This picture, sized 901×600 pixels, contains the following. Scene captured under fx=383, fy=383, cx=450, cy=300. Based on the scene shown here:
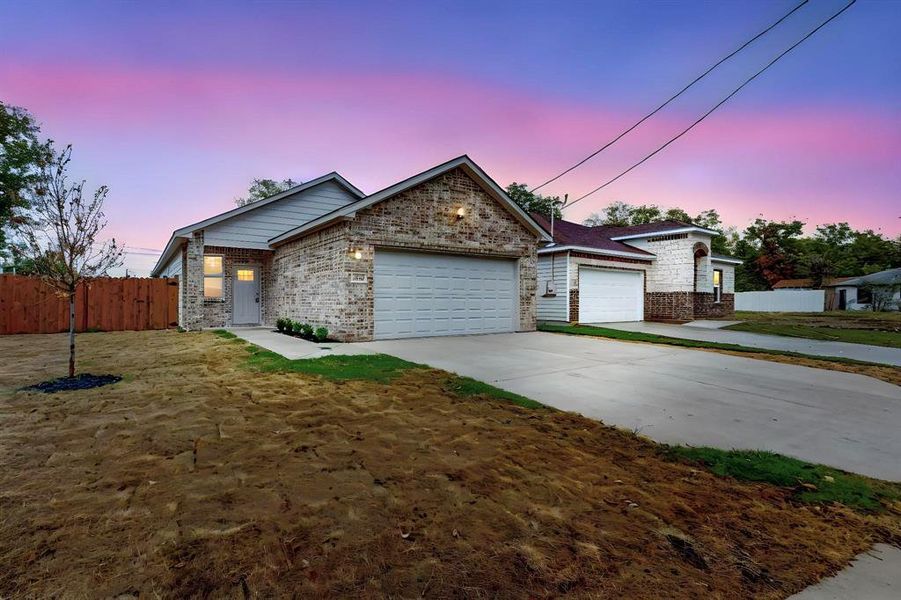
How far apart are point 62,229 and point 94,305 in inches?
482

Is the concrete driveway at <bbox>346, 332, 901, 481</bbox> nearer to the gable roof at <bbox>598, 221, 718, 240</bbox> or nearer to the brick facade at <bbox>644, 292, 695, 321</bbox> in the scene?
the brick facade at <bbox>644, 292, 695, 321</bbox>

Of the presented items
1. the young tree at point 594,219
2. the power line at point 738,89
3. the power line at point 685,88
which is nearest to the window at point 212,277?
the power line at point 685,88

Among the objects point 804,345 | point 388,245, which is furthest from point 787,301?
point 388,245

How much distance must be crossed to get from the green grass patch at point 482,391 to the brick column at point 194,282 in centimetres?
1176

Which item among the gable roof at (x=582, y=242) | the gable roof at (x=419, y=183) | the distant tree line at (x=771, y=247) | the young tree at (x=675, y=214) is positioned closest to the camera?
the gable roof at (x=419, y=183)

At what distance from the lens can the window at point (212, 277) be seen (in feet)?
45.6

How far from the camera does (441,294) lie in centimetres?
1153

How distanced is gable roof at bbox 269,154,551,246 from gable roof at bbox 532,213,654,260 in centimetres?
317

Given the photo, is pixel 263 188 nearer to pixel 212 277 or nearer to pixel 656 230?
pixel 212 277

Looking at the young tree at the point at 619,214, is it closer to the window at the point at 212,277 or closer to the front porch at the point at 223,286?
the front porch at the point at 223,286

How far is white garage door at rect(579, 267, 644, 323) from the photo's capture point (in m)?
17.0

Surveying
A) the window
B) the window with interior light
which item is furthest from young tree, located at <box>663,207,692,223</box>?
the window

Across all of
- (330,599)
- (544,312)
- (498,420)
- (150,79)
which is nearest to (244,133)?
(150,79)

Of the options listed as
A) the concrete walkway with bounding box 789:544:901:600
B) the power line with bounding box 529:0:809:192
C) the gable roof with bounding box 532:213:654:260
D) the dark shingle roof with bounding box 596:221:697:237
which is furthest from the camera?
the dark shingle roof with bounding box 596:221:697:237
